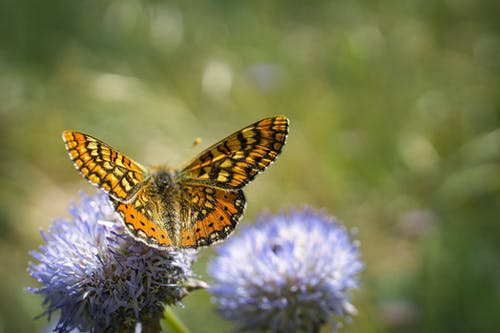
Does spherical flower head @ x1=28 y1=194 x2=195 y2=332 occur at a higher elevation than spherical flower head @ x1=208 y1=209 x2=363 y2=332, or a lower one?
lower

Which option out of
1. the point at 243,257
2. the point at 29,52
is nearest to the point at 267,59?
the point at 29,52

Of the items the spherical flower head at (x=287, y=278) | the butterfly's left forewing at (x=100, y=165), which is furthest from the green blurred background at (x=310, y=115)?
the butterfly's left forewing at (x=100, y=165)

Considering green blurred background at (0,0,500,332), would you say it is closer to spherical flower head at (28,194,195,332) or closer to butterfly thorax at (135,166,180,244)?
butterfly thorax at (135,166,180,244)

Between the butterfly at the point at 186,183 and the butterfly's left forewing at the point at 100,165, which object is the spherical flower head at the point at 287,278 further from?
the butterfly's left forewing at the point at 100,165

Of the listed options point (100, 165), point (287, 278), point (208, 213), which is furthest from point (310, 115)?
point (100, 165)

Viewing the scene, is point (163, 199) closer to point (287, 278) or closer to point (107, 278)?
point (107, 278)

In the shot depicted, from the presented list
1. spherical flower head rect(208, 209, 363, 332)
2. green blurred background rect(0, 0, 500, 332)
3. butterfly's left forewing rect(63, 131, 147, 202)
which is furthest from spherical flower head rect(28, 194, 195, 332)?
green blurred background rect(0, 0, 500, 332)
